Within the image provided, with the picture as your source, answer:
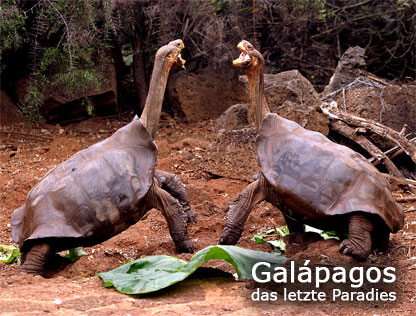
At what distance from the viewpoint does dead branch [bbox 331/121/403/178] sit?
5758 mm

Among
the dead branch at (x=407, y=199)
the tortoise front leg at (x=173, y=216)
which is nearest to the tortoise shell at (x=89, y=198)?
the tortoise front leg at (x=173, y=216)

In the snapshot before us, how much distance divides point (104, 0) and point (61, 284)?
14.4ft

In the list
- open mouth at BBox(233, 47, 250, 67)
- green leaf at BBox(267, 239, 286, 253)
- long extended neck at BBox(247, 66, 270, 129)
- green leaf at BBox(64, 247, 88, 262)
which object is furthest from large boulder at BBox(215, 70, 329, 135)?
green leaf at BBox(64, 247, 88, 262)

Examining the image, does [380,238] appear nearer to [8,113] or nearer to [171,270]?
[171,270]

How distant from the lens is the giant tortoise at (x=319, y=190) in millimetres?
3754

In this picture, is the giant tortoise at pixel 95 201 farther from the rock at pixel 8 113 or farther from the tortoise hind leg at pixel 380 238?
the rock at pixel 8 113

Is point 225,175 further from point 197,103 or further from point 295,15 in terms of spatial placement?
point 295,15

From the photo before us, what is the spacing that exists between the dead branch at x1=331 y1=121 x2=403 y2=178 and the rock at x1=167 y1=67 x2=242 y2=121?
109 inches

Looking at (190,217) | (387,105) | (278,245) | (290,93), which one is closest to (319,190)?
(278,245)

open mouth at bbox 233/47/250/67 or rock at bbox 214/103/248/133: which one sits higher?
open mouth at bbox 233/47/250/67

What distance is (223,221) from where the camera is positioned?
16.1ft

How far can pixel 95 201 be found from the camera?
382cm

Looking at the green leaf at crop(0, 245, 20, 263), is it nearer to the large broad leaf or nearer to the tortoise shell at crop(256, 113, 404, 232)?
the large broad leaf

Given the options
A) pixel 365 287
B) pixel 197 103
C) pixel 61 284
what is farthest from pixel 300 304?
pixel 197 103
